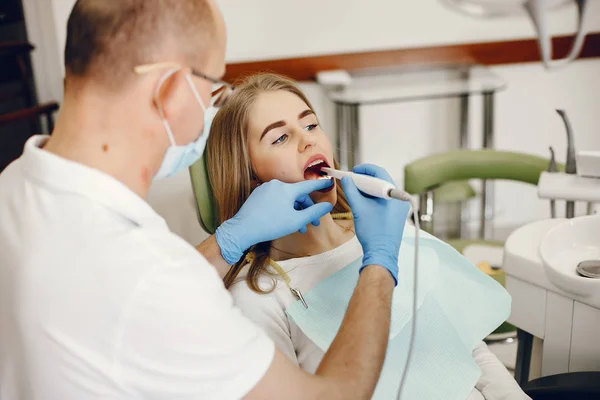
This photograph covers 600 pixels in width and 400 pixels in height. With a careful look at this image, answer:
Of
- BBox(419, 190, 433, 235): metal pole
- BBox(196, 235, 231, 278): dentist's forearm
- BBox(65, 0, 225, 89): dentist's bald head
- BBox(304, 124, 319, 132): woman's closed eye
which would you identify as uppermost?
BBox(65, 0, 225, 89): dentist's bald head

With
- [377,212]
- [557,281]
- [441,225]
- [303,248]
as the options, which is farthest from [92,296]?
[441,225]

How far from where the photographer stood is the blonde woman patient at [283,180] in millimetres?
1328

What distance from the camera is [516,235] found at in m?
1.46

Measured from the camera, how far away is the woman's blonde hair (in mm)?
1479

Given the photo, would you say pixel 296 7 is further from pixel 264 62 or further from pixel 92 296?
pixel 92 296

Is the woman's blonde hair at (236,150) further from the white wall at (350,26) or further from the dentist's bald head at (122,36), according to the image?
the white wall at (350,26)

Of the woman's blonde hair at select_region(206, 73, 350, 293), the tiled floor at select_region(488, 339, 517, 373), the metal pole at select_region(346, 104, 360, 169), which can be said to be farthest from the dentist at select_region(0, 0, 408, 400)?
the metal pole at select_region(346, 104, 360, 169)

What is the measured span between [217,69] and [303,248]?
0.61 metres

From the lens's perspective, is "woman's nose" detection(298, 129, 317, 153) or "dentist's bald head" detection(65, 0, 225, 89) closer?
"dentist's bald head" detection(65, 0, 225, 89)

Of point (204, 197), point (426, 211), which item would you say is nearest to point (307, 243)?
point (204, 197)

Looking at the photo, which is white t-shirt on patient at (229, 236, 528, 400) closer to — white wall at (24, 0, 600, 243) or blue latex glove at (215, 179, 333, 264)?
blue latex glove at (215, 179, 333, 264)

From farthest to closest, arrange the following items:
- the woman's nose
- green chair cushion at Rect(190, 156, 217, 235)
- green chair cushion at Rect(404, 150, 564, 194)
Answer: green chair cushion at Rect(404, 150, 564, 194)
green chair cushion at Rect(190, 156, 217, 235)
the woman's nose

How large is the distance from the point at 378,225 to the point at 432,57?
210cm

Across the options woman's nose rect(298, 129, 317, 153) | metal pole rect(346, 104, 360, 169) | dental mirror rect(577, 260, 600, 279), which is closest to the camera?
dental mirror rect(577, 260, 600, 279)
